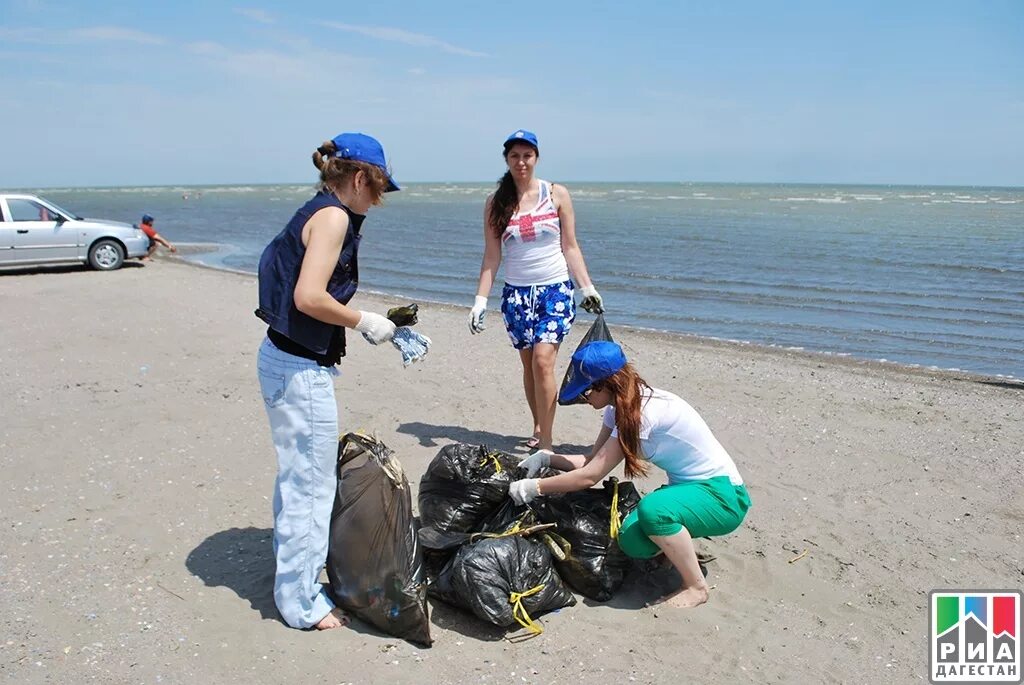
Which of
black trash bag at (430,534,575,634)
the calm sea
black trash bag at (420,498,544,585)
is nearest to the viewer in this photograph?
black trash bag at (430,534,575,634)

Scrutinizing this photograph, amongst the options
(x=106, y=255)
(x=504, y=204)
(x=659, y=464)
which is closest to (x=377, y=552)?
(x=659, y=464)

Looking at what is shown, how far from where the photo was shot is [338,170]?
330 cm

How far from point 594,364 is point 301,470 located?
1.29 meters

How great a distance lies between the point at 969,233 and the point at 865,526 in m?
23.1


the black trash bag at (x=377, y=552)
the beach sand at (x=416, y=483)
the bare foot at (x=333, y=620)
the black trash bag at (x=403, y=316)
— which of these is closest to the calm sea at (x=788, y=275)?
the beach sand at (x=416, y=483)

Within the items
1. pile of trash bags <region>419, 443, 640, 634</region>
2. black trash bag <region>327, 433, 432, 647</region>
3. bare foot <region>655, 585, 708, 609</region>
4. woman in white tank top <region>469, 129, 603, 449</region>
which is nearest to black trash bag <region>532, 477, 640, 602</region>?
pile of trash bags <region>419, 443, 640, 634</region>

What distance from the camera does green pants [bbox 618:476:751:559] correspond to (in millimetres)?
3742

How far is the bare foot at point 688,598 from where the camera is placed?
152 inches

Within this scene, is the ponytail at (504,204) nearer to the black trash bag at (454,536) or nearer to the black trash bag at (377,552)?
the black trash bag at (454,536)

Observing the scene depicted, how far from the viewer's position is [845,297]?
45.3ft

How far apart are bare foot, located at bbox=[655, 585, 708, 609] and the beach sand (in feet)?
0.17

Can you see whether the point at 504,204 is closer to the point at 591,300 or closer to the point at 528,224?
the point at 528,224

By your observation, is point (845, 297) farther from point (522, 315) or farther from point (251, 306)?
point (522, 315)

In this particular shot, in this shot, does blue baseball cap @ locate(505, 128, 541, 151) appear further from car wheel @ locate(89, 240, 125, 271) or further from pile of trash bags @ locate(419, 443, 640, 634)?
car wheel @ locate(89, 240, 125, 271)
